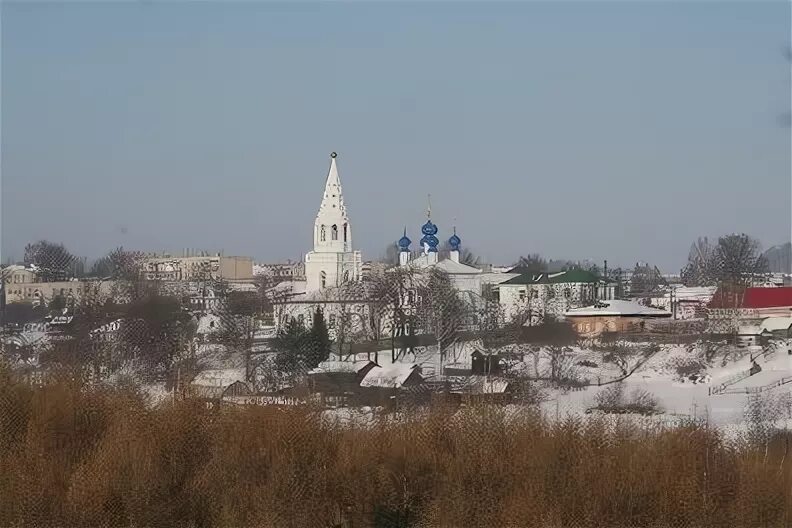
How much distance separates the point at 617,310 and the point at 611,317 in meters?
0.69

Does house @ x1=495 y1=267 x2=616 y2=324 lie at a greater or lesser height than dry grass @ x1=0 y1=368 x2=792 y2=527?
greater

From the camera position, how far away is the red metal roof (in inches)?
806

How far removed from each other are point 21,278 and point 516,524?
1942 centimetres

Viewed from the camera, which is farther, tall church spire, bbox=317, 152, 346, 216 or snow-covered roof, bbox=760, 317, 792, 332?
tall church spire, bbox=317, 152, 346, 216

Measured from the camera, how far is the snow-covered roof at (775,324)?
18184 mm

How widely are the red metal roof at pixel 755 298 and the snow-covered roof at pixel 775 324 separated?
1.33 meters

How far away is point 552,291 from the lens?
2519 cm

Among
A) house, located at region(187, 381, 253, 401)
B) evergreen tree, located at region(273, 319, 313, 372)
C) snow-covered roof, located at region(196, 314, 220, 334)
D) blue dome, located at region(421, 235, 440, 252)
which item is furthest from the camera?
blue dome, located at region(421, 235, 440, 252)

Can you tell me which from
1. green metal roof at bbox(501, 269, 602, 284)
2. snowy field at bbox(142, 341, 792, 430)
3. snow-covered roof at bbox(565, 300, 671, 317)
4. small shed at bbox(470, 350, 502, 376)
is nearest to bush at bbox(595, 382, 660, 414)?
snowy field at bbox(142, 341, 792, 430)

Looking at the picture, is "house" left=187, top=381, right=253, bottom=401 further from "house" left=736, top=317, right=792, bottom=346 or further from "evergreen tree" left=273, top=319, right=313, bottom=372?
"house" left=736, top=317, right=792, bottom=346

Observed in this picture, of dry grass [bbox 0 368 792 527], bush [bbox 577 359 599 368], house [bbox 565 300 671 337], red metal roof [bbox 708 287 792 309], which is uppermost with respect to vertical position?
red metal roof [bbox 708 287 792 309]

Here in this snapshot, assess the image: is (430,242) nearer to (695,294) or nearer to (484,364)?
(695,294)

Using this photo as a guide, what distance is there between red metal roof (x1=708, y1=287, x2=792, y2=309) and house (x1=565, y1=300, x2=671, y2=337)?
1.10m

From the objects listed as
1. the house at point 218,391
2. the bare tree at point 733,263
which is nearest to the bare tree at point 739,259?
the bare tree at point 733,263
